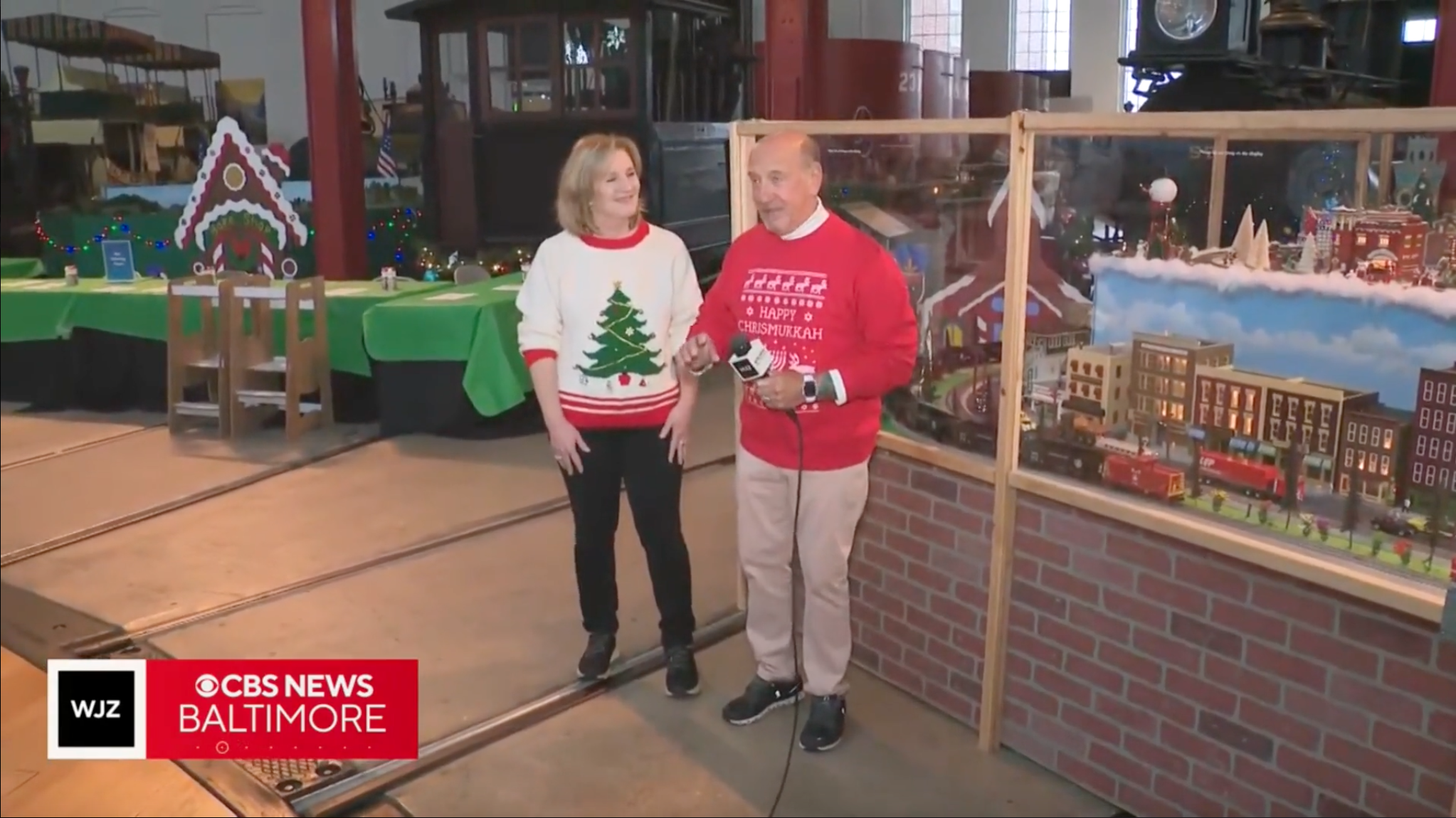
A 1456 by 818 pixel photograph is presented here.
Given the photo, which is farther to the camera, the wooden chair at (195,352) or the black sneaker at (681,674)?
the wooden chair at (195,352)

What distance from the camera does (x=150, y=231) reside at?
4.29m

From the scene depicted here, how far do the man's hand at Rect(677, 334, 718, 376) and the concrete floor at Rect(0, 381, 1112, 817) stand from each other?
73 cm

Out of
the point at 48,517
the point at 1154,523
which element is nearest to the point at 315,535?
the point at 48,517

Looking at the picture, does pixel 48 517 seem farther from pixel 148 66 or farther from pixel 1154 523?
pixel 1154 523

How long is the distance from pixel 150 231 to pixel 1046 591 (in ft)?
11.9

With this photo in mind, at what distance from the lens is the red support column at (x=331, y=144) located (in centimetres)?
347

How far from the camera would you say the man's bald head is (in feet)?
6.43

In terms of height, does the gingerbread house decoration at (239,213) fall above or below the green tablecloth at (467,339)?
above

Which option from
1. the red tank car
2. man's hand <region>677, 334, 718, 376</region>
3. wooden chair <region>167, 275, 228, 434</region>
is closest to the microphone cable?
man's hand <region>677, 334, 718, 376</region>

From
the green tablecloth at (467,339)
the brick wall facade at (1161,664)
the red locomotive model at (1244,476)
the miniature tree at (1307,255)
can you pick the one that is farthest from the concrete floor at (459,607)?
the miniature tree at (1307,255)

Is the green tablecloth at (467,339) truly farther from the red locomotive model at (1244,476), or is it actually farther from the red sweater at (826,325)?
the red locomotive model at (1244,476)

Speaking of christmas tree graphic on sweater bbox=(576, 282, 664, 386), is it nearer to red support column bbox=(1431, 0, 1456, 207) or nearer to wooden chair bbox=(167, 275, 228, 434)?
red support column bbox=(1431, 0, 1456, 207)

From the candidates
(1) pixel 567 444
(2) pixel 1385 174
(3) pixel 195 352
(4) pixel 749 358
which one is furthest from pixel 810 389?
(3) pixel 195 352

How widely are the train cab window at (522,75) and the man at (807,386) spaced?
359 centimetres
